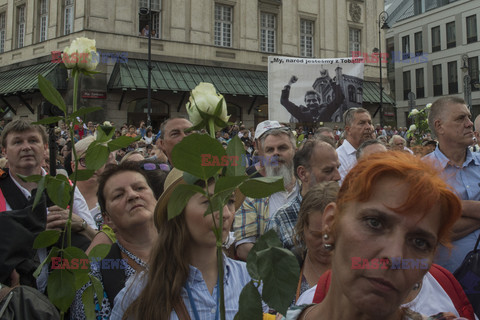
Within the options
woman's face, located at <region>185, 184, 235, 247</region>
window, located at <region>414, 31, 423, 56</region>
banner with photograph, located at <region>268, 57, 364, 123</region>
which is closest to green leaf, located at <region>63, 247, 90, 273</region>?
woman's face, located at <region>185, 184, 235, 247</region>

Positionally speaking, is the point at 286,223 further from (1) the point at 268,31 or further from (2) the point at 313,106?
(1) the point at 268,31

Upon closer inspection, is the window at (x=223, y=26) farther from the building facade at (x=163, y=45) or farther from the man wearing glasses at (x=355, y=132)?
the man wearing glasses at (x=355, y=132)

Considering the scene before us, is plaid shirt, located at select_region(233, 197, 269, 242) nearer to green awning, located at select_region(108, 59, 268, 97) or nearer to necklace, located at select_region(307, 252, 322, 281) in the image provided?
necklace, located at select_region(307, 252, 322, 281)

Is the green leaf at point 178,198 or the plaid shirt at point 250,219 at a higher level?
the green leaf at point 178,198

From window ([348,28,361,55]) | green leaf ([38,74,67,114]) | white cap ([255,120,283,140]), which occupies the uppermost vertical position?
window ([348,28,361,55])

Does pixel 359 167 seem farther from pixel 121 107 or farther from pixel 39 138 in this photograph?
pixel 121 107

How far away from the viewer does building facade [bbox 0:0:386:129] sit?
2027 centimetres

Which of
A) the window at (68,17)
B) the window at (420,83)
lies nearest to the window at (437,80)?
the window at (420,83)

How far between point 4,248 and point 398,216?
188 centimetres

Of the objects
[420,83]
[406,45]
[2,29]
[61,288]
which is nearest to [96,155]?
[61,288]

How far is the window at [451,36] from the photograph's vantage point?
4025 centimetres

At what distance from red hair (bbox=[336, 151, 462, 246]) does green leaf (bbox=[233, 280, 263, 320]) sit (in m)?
0.50

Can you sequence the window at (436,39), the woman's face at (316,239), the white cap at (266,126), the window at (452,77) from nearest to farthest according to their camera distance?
the woman's face at (316,239), the white cap at (266,126), the window at (452,77), the window at (436,39)

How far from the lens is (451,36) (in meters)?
40.5
